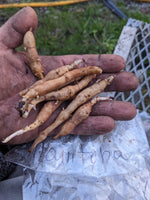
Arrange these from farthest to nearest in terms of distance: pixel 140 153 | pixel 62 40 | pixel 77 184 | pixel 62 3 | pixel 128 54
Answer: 1. pixel 62 3
2. pixel 62 40
3. pixel 128 54
4. pixel 140 153
5. pixel 77 184

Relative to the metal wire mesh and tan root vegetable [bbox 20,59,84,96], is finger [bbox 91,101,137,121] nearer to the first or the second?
tan root vegetable [bbox 20,59,84,96]

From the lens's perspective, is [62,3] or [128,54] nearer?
[128,54]

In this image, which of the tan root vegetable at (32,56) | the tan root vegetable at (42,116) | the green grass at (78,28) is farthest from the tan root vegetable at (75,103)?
the green grass at (78,28)

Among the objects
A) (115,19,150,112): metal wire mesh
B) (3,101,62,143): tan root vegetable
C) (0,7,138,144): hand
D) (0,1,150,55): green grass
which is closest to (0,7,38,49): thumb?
(0,7,138,144): hand

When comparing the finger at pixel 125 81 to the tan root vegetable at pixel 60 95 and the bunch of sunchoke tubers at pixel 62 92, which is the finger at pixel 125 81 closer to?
the bunch of sunchoke tubers at pixel 62 92

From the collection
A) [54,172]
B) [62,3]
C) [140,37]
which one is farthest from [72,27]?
[54,172]

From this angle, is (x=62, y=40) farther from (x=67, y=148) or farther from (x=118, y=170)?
(x=118, y=170)
